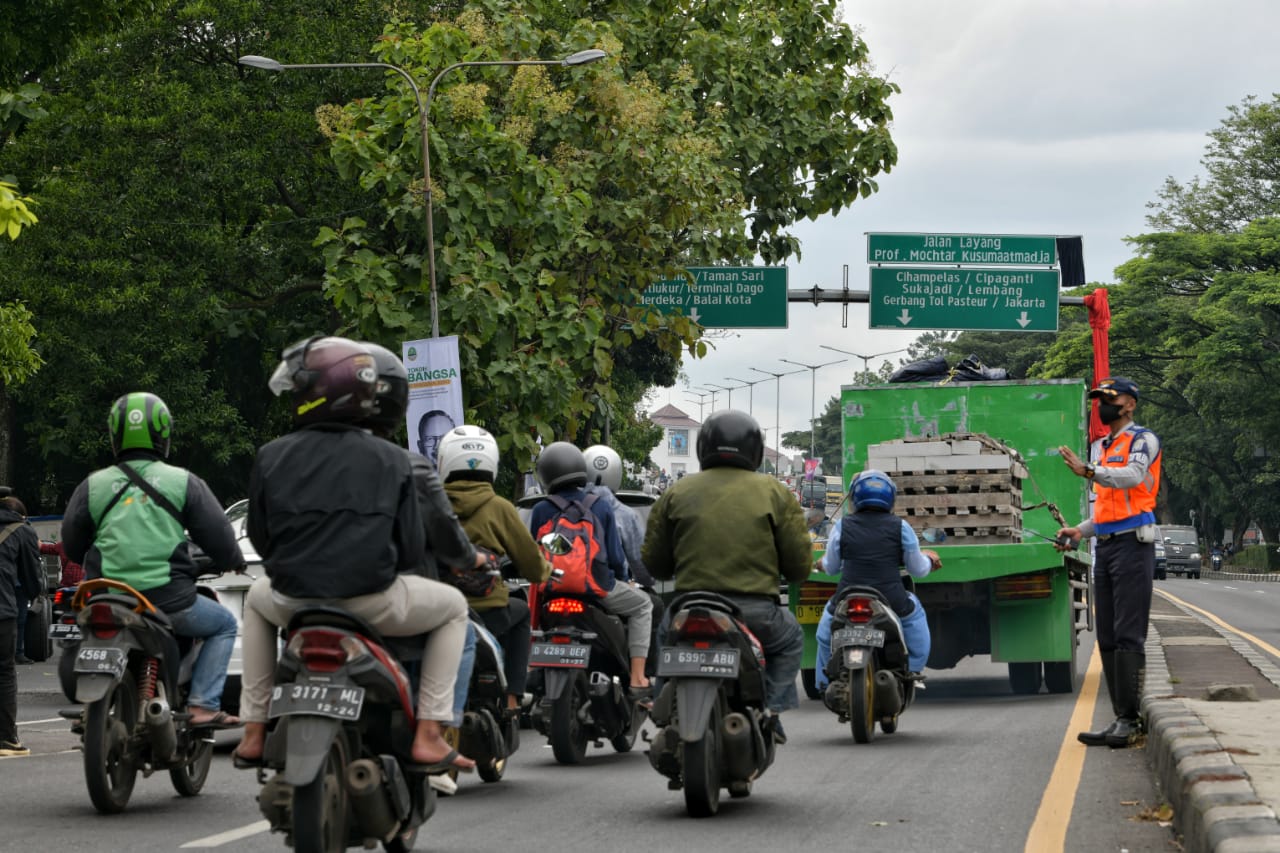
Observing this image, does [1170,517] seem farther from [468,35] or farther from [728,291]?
[468,35]

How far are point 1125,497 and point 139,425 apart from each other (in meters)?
5.44

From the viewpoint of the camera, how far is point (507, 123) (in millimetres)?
26188

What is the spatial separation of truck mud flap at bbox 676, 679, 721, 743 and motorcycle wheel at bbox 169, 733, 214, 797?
7.57 ft

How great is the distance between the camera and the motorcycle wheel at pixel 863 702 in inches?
456

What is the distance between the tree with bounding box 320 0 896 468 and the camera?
2481cm

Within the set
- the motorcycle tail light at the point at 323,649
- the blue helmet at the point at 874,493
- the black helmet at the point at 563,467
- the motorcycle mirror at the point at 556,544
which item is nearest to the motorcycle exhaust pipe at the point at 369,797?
the motorcycle tail light at the point at 323,649

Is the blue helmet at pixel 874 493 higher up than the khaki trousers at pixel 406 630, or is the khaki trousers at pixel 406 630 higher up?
the blue helmet at pixel 874 493

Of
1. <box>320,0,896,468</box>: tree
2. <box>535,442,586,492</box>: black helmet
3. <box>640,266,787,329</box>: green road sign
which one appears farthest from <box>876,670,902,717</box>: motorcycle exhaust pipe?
<box>640,266,787,329</box>: green road sign

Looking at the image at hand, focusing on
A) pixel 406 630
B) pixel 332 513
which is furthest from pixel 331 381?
pixel 406 630

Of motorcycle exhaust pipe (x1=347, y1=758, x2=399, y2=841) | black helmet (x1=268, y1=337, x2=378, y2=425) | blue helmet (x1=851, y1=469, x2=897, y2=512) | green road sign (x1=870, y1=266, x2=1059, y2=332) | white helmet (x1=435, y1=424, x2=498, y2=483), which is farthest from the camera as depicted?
green road sign (x1=870, y1=266, x2=1059, y2=332)

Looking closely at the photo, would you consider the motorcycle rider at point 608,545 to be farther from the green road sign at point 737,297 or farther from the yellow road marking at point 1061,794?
the green road sign at point 737,297

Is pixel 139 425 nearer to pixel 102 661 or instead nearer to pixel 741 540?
pixel 102 661

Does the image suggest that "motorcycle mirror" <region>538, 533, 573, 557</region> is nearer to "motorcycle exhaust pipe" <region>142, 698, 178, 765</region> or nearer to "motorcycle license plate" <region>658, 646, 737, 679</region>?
"motorcycle license plate" <region>658, 646, 737, 679</region>

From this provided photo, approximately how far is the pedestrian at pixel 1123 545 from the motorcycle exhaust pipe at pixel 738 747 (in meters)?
3.13
